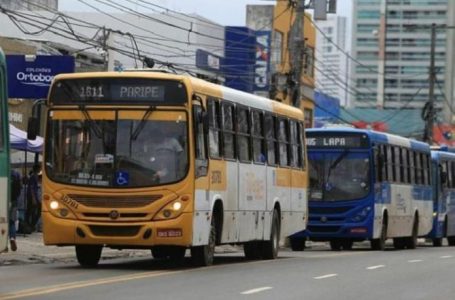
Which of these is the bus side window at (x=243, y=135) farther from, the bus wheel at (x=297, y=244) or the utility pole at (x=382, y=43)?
the utility pole at (x=382, y=43)

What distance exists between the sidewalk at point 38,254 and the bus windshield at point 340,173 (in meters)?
5.77

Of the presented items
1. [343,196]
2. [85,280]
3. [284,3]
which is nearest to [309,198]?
[343,196]

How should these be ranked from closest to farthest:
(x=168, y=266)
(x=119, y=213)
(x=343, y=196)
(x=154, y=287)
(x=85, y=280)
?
(x=154, y=287) < (x=85, y=280) < (x=119, y=213) < (x=168, y=266) < (x=343, y=196)

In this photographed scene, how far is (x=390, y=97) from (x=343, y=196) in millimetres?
156288

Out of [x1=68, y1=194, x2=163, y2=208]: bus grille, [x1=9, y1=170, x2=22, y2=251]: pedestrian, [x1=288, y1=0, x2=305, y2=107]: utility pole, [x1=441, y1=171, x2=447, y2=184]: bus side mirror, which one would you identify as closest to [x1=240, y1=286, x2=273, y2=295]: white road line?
[x1=68, y1=194, x2=163, y2=208]: bus grille

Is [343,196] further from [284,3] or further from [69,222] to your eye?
[284,3]

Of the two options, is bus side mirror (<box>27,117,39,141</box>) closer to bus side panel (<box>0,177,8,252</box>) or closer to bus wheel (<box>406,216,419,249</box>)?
bus side panel (<box>0,177,8,252</box>)

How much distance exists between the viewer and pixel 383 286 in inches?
699

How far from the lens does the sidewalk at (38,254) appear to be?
22750 mm

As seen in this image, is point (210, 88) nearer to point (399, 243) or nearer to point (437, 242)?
point (399, 243)

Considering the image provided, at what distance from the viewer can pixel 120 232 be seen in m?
19.3

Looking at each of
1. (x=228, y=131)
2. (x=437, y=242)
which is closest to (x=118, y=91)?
(x=228, y=131)

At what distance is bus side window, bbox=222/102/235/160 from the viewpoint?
21.6 metres

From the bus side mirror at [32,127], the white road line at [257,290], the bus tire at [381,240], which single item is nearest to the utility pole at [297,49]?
the bus tire at [381,240]
